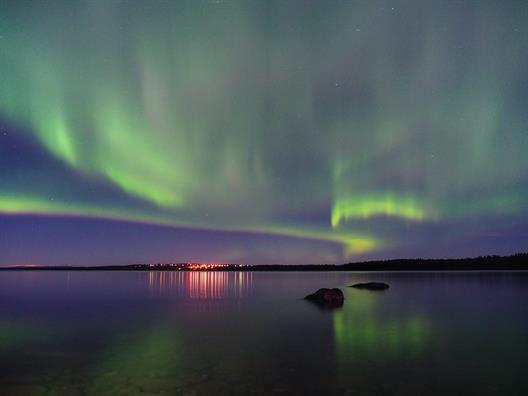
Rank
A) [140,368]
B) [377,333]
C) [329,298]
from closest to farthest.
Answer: [140,368] → [377,333] → [329,298]

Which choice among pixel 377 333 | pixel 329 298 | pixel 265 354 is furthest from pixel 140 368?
pixel 329 298

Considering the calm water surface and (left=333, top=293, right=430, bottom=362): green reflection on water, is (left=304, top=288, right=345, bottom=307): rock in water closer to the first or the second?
(left=333, top=293, right=430, bottom=362): green reflection on water

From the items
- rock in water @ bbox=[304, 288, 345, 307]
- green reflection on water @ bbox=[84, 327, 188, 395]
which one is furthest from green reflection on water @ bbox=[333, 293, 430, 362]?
green reflection on water @ bbox=[84, 327, 188, 395]

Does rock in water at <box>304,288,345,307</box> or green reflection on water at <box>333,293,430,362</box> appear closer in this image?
green reflection on water at <box>333,293,430,362</box>

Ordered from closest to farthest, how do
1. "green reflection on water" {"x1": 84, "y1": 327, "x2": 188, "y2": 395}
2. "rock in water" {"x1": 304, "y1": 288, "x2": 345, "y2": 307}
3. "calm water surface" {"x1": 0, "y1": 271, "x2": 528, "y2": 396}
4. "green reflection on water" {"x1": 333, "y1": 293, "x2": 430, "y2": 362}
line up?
"green reflection on water" {"x1": 84, "y1": 327, "x2": 188, "y2": 395}
"calm water surface" {"x1": 0, "y1": 271, "x2": 528, "y2": 396}
"green reflection on water" {"x1": 333, "y1": 293, "x2": 430, "y2": 362}
"rock in water" {"x1": 304, "y1": 288, "x2": 345, "y2": 307}

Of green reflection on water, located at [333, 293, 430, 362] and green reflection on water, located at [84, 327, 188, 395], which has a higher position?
green reflection on water, located at [84, 327, 188, 395]

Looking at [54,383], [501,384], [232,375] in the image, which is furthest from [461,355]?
[54,383]

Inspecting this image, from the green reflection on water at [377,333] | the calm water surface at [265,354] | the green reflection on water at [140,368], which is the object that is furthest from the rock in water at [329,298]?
the green reflection on water at [140,368]

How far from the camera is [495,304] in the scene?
47.6 m

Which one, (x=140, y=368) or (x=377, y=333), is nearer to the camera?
(x=140, y=368)

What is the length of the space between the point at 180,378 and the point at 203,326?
1524 cm

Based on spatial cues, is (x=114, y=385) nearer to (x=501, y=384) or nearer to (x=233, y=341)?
(x=233, y=341)

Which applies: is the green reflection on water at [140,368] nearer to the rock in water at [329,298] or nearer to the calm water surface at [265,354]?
the calm water surface at [265,354]

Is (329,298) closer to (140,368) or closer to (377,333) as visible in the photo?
(377,333)
